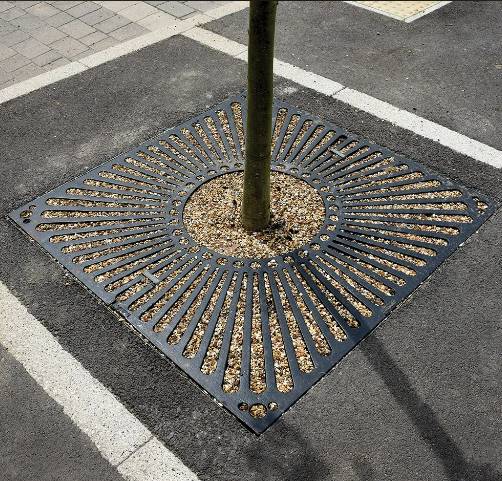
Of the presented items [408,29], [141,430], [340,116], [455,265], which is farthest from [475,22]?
A: [141,430]

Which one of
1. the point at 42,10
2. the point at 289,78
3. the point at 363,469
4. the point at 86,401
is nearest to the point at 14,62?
the point at 42,10

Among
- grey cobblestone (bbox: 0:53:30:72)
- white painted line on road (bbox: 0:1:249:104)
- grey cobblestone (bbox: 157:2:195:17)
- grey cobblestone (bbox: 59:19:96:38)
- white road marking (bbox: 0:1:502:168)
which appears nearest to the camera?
white road marking (bbox: 0:1:502:168)

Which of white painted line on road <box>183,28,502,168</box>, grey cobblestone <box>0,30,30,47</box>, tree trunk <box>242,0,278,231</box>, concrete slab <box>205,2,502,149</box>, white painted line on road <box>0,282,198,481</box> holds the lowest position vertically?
white painted line on road <box>0,282,198,481</box>

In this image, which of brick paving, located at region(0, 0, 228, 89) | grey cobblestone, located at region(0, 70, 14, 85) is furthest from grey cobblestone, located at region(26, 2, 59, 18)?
grey cobblestone, located at region(0, 70, 14, 85)

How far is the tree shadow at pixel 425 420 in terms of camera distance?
9.09 feet

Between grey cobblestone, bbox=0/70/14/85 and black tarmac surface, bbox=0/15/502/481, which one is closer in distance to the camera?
black tarmac surface, bbox=0/15/502/481

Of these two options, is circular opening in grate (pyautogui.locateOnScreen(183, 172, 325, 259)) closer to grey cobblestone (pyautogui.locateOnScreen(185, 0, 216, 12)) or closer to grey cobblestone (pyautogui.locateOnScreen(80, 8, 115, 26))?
grey cobblestone (pyautogui.locateOnScreen(185, 0, 216, 12))

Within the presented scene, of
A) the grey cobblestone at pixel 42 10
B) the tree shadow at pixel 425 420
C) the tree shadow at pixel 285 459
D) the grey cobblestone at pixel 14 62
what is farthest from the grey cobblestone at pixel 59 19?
the tree shadow at pixel 285 459

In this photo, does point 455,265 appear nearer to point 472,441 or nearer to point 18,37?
point 472,441

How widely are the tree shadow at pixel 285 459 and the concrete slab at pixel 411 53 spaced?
128 inches

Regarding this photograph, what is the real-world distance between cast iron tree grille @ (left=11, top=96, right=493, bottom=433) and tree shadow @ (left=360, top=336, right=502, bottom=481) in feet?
0.55

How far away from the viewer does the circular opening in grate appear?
4004 millimetres

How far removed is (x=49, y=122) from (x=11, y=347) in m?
2.57

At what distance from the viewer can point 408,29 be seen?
6.71 m
